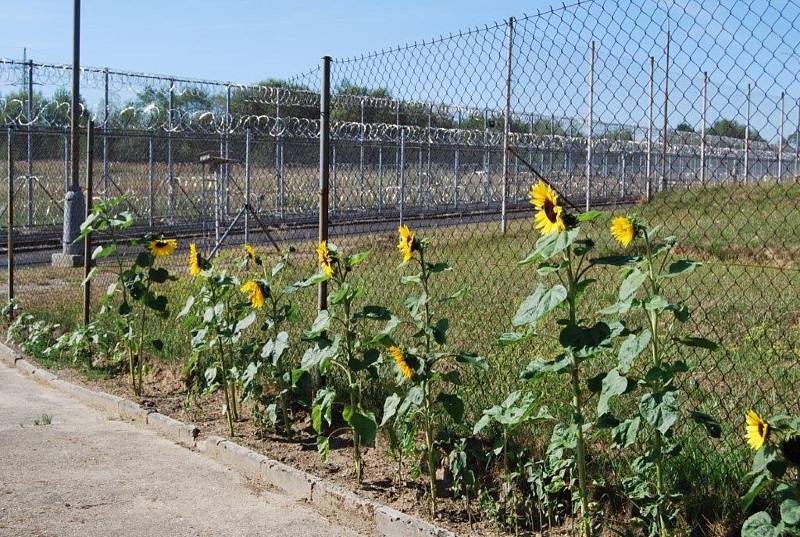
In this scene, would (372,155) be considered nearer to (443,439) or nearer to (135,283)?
(135,283)

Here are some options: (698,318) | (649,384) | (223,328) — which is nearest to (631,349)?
(649,384)

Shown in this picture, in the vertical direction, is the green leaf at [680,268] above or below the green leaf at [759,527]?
above

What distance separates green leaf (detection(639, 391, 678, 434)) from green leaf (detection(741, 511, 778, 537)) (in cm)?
42

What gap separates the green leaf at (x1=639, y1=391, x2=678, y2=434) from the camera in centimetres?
359

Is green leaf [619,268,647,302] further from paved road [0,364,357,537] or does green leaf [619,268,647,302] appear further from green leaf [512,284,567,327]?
paved road [0,364,357,537]

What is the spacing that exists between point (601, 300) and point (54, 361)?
4.72 m

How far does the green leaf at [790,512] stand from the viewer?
10.5ft

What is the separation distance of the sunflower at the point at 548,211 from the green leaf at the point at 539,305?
232mm

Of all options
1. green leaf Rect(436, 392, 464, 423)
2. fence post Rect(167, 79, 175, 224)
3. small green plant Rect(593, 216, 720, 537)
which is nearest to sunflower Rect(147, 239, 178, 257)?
green leaf Rect(436, 392, 464, 423)

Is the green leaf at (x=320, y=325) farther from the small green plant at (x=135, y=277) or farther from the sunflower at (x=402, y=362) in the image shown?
the small green plant at (x=135, y=277)

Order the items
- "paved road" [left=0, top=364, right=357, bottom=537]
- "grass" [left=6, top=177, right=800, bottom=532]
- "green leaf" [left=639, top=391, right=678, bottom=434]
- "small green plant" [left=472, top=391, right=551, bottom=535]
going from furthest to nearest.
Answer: "grass" [left=6, top=177, right=800, bottom=532]
"paved road" [left=0, top=364, right=357, bottom=537]
"small green plant" [left=472, top=391, right=551, bottom=535]
"green leaf" [left=639, top=391, right=678, bottom=434]

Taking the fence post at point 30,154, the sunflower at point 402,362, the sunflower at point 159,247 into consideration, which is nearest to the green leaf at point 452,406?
the sunflower at point 402,362

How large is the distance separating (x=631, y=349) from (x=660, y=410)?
0.25m

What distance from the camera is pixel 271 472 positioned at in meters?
5.52
